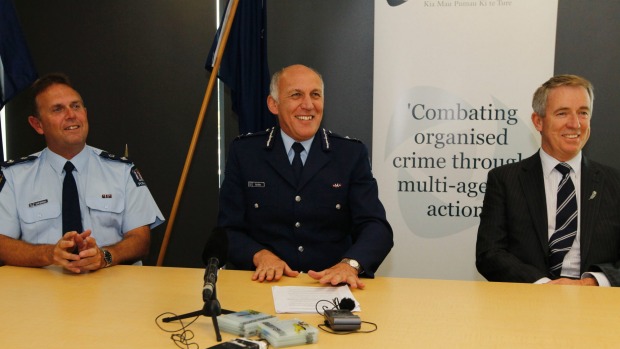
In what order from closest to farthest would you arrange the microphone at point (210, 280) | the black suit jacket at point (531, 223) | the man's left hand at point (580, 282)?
1. the microphone at point (210, 280)
2. the man's left hand at point (580, 282)
3. the black suit jacket at point (531, 223)

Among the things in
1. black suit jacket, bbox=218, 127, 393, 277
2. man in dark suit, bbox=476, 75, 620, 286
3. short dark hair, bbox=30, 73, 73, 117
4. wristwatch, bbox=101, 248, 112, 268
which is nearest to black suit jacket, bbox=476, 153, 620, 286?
man in dark suit, bbox=476, 75, 620, 286

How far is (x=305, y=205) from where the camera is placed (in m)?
2.60

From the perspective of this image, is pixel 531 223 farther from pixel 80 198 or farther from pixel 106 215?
pixel 80 198

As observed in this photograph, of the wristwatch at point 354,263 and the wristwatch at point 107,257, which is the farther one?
the wristwatch at point 107,257

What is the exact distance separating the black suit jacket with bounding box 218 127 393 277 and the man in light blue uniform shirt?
0.47 meters

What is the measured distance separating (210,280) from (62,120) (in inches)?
65.2

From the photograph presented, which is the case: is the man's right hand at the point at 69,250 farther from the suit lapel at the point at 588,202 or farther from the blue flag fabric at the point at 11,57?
the suit lapel at the point at 588,202

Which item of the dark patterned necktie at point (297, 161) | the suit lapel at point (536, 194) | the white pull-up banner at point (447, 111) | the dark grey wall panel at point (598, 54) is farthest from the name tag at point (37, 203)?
the dark grey wall panel at point (598, 54)

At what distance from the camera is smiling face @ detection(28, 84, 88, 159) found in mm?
2748

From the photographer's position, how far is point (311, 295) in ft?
6.18

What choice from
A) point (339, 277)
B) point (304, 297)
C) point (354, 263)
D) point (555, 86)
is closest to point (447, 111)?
point (555, 86)

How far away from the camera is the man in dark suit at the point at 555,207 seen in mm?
2457

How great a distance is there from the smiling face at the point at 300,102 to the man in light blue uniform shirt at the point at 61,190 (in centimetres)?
82

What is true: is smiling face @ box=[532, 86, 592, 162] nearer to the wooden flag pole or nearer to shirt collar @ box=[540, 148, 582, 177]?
shirt collar @ box=[540, 148, 582, 177]
